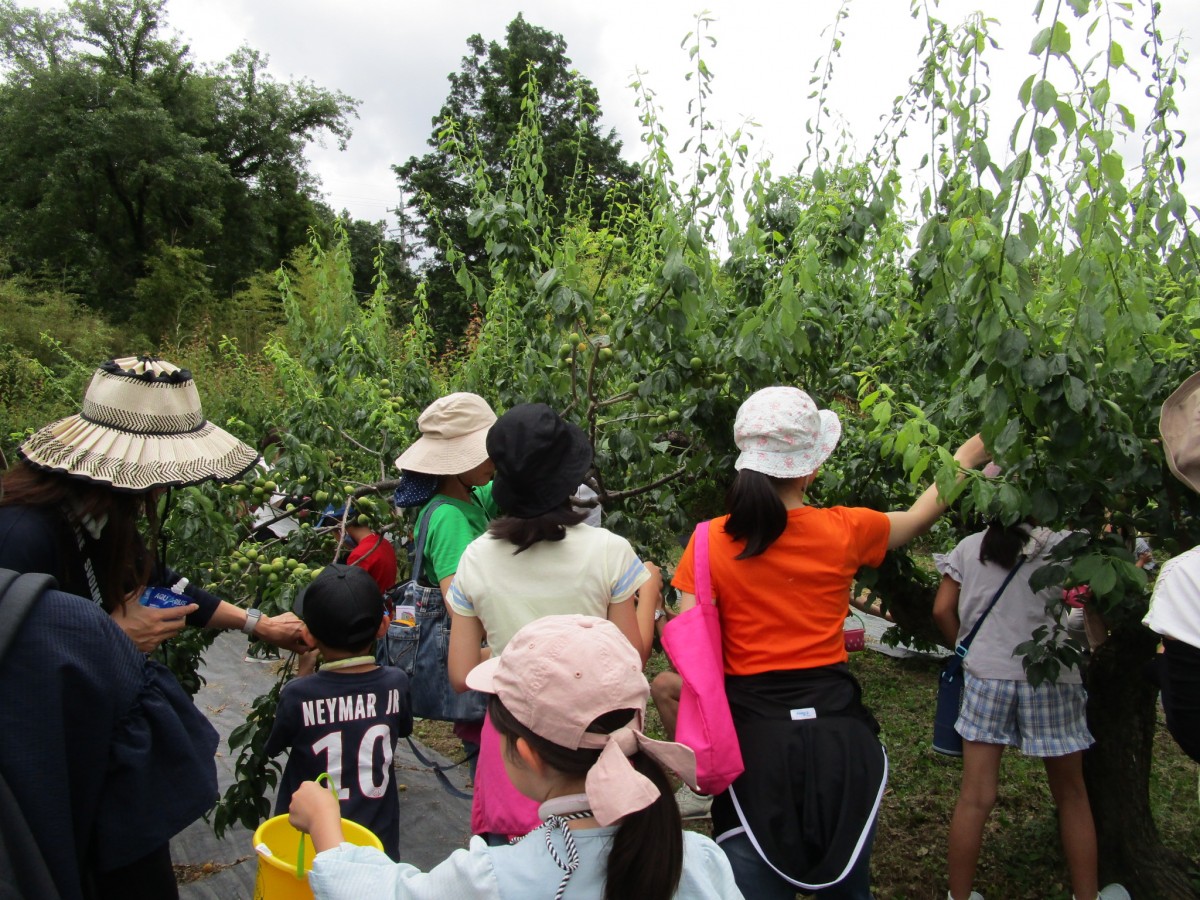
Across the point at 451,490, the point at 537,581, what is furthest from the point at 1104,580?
the point at 451,490

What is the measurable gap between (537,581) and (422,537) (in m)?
0.54

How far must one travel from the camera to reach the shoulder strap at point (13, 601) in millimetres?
1280

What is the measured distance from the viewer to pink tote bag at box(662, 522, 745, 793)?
1.87 metres

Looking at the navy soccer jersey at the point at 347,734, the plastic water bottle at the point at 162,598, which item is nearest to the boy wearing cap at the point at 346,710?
the navy soccer jersey at the point at 347,734

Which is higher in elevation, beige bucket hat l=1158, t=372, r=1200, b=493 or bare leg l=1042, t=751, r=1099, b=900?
beige bucket hat l=1158, t=372, r=1200, b=493

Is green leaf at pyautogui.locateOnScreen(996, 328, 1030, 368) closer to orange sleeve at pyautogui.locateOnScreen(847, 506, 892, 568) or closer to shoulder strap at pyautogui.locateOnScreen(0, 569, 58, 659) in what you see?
orange sleeve at pyautogui.locateOnScreen(847, 506, 892, 568)

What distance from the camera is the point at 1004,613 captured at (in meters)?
2.85

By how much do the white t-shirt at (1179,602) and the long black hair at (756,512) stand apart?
2.42 ft

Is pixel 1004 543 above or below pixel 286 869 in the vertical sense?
above

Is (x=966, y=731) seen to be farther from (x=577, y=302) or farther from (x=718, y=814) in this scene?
(x=577, y=302)

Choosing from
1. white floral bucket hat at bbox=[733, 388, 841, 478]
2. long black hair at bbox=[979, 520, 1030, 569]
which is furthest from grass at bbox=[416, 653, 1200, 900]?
white floral bucket hat at bbox=[733, 388, 841, 478]

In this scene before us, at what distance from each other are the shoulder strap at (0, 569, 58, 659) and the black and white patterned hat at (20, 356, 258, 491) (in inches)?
19.3

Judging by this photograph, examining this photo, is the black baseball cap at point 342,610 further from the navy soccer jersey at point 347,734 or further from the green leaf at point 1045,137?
the green leaf at point 1045,137

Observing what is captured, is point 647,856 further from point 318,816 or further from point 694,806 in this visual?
point 694,806
